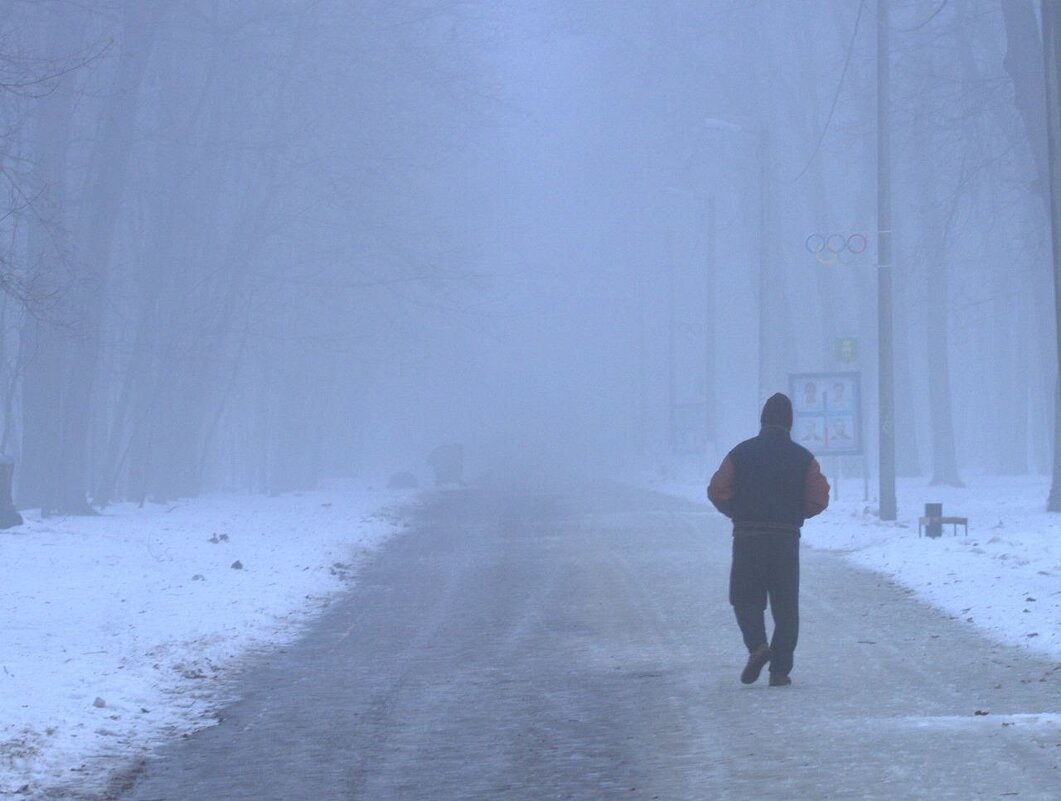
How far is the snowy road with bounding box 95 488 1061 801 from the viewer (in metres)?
8.02

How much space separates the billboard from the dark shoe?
18.7m

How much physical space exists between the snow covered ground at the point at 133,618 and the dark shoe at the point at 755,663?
340 cm

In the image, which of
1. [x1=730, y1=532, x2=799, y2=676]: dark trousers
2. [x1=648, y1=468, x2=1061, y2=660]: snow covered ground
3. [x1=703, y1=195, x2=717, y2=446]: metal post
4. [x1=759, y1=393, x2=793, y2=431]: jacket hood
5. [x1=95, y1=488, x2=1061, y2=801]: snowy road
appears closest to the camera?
[x1=95, y1=488, x2=1061, y2=801]: snowy road

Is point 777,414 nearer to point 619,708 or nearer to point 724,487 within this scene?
point 724,487

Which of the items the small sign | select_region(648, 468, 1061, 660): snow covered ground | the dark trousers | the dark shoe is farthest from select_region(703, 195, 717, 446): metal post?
the dark shoe

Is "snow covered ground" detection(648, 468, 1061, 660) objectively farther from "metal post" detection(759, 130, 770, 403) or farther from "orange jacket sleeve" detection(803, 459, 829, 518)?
"metal post" detection(759, 130, 770, 403)

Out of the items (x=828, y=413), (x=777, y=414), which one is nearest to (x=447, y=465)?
(x=828, y=413)

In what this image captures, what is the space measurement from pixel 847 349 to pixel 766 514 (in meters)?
18.8

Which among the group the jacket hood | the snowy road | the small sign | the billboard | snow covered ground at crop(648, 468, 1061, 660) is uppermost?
the small sign

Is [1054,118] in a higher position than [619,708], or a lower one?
higher

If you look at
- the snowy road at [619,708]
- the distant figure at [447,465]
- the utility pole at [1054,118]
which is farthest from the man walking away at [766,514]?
the distant figure at [447,465]

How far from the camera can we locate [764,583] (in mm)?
11164

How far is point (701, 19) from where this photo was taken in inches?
1929

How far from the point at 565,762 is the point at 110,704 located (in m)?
3.39
